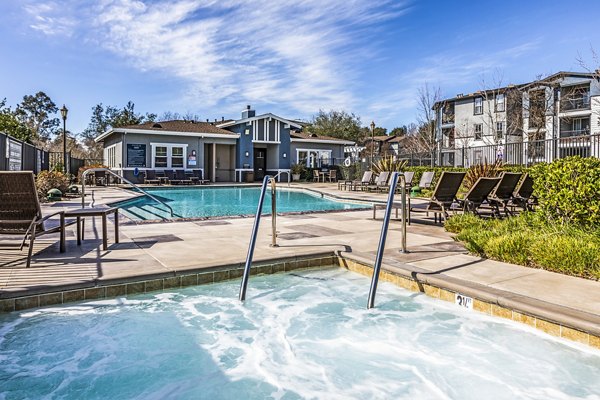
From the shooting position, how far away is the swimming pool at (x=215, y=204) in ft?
34.2

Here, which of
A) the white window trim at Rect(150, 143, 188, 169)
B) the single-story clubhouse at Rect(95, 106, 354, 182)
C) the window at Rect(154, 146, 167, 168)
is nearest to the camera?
the single-story clubhouse at Rect(95, 106, 354, 182)

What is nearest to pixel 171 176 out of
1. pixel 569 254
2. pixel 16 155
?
pixel 16 155

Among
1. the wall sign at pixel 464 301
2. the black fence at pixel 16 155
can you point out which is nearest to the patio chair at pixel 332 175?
the black fence at pixel 16 155

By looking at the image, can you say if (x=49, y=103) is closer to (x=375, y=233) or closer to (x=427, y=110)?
(x=427, y=110)

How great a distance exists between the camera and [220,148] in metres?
26.4

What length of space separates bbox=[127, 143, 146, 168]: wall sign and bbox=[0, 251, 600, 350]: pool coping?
18933 mm

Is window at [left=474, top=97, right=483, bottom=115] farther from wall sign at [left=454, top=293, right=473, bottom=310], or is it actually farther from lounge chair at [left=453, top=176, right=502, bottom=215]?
wall sign at [left=454, top=293, right=473, bottom=310]

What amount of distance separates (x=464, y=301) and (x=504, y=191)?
181 inches

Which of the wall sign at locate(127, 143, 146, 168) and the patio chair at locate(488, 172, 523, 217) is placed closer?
the patio chair at locate(488, 172, 523, 217)

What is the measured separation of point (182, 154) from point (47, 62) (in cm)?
765

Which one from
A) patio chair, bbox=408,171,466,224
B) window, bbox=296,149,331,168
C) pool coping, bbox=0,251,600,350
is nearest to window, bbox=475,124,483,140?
window, bbox=296,149,331,168

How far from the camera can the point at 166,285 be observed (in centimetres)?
399

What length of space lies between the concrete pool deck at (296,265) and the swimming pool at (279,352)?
5.2 inches

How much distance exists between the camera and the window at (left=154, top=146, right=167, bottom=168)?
22.3 meters
